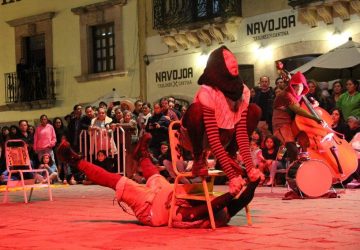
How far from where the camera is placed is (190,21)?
64.6ft

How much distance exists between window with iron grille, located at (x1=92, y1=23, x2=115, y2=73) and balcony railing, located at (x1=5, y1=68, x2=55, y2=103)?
69.1 inches

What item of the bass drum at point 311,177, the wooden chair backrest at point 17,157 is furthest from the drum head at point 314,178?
the wooden chair backrest at point 17,157

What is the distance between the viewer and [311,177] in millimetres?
9328

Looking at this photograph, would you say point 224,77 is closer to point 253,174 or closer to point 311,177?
point 253,174

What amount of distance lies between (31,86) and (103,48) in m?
3.06

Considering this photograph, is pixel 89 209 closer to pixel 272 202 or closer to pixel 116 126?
pixel 272 202

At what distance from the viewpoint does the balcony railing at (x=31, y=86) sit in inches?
939

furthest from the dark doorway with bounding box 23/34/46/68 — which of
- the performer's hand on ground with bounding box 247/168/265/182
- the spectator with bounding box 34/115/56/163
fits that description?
the performer's hand on ground with bounding box 247/168/265/182

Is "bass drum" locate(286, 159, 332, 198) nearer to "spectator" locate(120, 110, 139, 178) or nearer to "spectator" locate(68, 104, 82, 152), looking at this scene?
"spectator" locate(120, 110, 139, 178)

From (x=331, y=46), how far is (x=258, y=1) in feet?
8.08

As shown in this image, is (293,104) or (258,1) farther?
(258,1)

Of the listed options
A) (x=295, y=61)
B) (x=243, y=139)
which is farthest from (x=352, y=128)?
(x=243, y=139)

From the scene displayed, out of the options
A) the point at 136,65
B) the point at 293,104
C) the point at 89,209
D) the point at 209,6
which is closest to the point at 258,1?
the point at 209,6

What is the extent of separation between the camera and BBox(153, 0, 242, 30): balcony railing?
18625mm
